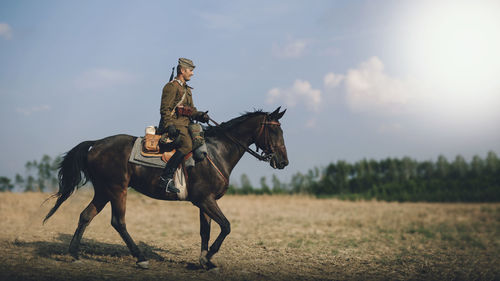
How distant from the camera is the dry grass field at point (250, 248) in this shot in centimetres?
827

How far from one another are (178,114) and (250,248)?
19.4 ft

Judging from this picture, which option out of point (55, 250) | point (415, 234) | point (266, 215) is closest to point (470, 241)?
point (415, 234)

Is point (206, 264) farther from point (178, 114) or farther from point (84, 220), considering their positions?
point (178, 114)

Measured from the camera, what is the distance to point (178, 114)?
831cm

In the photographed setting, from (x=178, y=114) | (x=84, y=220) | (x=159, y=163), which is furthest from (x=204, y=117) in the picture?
(x=84, y=220)

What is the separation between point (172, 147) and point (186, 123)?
1.99 ft

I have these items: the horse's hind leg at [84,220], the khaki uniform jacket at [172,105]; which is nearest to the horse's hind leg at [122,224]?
the horse's hind leg at [84,220]

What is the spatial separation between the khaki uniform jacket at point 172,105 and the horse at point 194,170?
0.77m

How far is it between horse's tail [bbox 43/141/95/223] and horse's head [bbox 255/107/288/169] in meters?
3.90

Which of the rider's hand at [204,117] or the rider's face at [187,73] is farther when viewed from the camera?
the rider's face at [187,73]

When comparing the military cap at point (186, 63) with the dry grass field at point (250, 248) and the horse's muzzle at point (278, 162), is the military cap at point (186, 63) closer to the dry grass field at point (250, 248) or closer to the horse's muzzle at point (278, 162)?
the horse's muzzle at point (278, 162)

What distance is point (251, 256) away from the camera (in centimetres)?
1095

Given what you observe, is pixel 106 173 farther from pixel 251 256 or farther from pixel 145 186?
pixel 251 256

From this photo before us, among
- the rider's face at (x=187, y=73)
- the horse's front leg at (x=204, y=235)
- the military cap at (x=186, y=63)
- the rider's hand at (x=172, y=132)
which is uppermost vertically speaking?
the military cap at (x=186, y=63)
